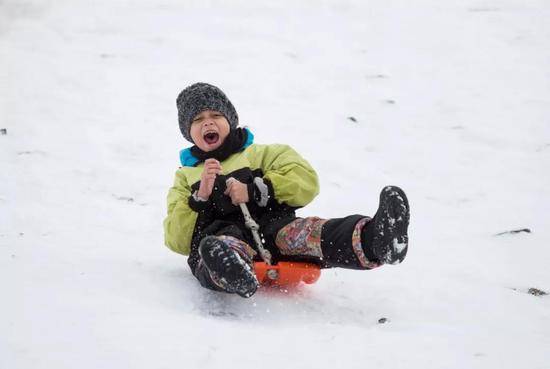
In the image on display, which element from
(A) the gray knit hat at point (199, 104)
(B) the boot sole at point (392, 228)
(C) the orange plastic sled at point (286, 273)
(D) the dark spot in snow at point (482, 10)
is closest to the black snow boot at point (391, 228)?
(B) the boot sole at point (392, 228)

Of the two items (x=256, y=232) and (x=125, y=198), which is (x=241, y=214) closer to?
(x=256, y=232)

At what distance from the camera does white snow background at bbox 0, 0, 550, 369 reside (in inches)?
82.0

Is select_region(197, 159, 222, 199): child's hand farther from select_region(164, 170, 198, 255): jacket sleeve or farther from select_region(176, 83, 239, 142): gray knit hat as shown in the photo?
select_region(176, 83, 239, 142): gray knit hat

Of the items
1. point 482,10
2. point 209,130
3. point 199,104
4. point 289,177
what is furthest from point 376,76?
point 289,177

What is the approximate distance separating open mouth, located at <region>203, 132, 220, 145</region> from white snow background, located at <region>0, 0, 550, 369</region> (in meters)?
0.62

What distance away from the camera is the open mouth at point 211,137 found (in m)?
3.16

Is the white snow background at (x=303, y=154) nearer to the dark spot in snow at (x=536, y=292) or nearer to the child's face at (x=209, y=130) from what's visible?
the dark spot in snow at (x=536, y=292)

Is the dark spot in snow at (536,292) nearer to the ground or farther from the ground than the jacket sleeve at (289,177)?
nearer to the ground

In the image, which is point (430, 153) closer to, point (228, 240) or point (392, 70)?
point (392, 70)

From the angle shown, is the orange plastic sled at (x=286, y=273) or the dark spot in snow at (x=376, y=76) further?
the dark spot in snow at (x=376, y=76)

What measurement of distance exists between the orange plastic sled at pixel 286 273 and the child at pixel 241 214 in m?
0.06

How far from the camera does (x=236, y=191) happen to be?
9.30 feet

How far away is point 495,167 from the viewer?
4.80 m

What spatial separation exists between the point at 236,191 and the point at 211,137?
0.46 metres
